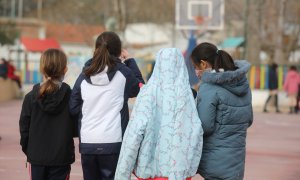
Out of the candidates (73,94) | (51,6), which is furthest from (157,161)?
(51,6)

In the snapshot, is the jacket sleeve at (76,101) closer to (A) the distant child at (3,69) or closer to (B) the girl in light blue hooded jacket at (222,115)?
(B) the girl in light blue hooded jacket at (222,115)

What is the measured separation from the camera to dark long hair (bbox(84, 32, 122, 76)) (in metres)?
5.88

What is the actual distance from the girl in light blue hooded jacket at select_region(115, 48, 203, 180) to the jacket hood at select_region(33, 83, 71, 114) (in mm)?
776

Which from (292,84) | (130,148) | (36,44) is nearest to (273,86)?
(292,84)

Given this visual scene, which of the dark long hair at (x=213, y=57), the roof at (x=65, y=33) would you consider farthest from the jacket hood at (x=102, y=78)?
the roof at (x=65, y=33)

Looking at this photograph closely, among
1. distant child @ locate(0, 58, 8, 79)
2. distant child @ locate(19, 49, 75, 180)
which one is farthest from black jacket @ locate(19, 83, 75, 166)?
distant child @ locate(0, 58, 8, 79)

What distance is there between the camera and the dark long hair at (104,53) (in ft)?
19.3

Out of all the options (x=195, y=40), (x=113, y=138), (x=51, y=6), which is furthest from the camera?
(x=51, y=6)

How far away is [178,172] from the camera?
5.38 metres

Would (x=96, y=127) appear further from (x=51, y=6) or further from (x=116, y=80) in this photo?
(x=51, y=6)

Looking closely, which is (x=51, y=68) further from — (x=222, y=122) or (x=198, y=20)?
(x=198, y=20)

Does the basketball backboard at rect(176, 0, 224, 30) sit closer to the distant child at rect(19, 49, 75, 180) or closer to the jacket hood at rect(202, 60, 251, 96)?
the distant child at rect(19, 49, 75, 180)

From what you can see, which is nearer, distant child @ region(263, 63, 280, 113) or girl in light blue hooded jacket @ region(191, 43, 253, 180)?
girl in light blue hooded jacket @ region(191, 43, 253, 180)

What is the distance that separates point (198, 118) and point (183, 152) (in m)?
0.28
